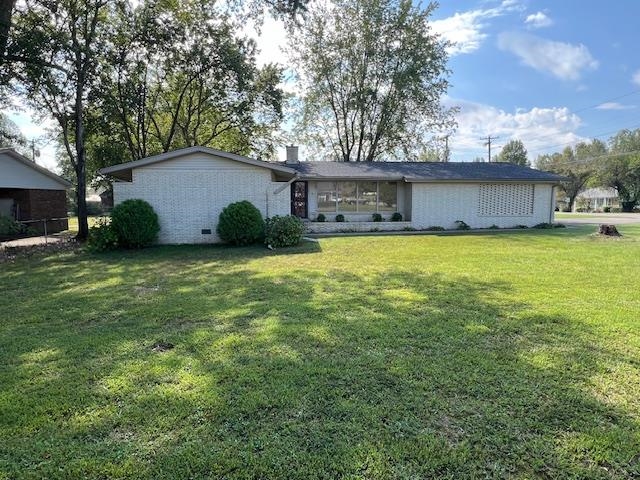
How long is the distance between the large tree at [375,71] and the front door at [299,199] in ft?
32.7

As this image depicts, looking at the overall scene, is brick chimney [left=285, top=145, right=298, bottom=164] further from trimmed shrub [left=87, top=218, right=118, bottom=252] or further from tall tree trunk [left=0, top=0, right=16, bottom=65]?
tall tree trunk [left=0, top=0, right=16, bottom=65]

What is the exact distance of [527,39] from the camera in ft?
62.1

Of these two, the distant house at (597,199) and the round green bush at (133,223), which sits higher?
the distant house at (597,199)

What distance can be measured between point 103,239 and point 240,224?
4.03 m

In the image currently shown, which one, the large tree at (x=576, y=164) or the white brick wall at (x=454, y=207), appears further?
the large tree at (x=576, y=164)

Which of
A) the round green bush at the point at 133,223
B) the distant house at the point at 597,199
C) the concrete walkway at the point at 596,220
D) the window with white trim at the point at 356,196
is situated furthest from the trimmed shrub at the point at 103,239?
the distant house at the point at 597,199

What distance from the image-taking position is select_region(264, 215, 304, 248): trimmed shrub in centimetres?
1228

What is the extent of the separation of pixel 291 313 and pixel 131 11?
1747cm

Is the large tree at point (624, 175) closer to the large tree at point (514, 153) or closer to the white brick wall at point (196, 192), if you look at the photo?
the large tree at point (514, 153)

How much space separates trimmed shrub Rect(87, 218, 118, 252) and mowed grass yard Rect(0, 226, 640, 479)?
5102mm

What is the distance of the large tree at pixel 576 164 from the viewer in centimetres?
5047

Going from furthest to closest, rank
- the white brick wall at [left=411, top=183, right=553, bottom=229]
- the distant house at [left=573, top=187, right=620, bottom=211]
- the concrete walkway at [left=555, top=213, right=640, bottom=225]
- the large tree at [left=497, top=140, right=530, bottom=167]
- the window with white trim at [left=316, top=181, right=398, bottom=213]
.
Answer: the large tree at [left=497, top=140, right=530, bottom=167]
the distant house at [left=573, top=187, right=620, bottom=211]
the concrete walkway at [left=555, top=213, right=640, bottom=225]
the window with white trim at [left=316, top=181, right=398, bottom=213]
the white brick wall at [left=411, top=183, right=553, bottom=229]

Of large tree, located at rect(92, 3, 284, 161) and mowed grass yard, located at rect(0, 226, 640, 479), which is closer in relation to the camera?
mowed grass yard, located at rect(0, 226, 640, 479)

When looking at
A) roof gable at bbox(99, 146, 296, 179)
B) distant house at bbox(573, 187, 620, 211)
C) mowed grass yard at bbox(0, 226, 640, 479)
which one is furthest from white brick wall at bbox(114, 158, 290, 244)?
distant house at bbox(573, 187, 620, 211)
